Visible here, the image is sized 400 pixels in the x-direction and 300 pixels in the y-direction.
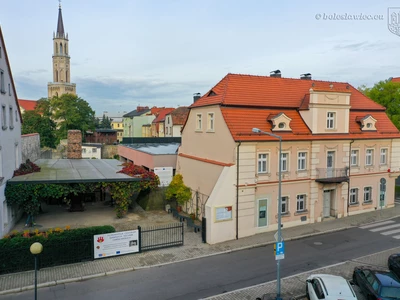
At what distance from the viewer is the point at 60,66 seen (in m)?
109

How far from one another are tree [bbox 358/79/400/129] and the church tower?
313ft

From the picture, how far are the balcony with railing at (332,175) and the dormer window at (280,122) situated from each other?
3973 mm

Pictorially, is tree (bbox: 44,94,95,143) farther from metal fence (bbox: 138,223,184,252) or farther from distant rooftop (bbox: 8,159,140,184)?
metal fence (bbox: 138,223,184,252)

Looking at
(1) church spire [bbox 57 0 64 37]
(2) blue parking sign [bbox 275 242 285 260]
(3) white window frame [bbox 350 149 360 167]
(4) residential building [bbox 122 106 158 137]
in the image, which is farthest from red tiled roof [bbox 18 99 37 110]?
(2) blue parking sign [bbox 275 242 285 260]

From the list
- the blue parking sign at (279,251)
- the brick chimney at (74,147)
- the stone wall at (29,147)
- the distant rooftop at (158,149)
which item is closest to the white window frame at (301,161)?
the blue parking sign at (279,251)

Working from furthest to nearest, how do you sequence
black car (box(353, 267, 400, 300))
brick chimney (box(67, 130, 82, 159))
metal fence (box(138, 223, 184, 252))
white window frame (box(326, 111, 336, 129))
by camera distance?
brick chimney (box(67, 130, 82, 159))
white window frame (box(326, 111, 336, 129))
metal fence (box(138, 223, 184, 252))
black car (box(353, 267, 400, 300))

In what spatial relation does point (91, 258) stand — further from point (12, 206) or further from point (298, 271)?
point (298, 271)

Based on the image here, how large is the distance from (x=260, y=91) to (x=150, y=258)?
13.5m

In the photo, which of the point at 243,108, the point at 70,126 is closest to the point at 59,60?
the point at 70,126

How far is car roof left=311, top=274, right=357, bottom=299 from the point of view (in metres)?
11.5

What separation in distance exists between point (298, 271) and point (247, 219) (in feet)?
17.5

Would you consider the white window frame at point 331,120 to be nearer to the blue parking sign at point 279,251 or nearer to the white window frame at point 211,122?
the white window frame at point 211,122

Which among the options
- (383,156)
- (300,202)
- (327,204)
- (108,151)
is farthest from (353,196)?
(108,151)

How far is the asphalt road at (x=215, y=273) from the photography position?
43.8ft
